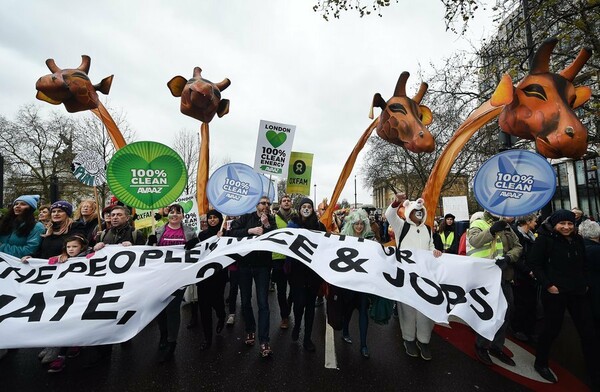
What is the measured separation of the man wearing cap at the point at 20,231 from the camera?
4004 mm

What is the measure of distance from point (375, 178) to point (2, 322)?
36.1 meters

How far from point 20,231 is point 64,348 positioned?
5.42ft

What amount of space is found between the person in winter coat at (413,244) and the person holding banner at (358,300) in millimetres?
467

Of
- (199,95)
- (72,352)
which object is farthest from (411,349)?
(199,95)

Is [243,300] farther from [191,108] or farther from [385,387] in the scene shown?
[191,108]

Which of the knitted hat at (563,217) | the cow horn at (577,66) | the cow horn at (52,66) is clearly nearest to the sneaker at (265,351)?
the knitted hat at (563,217)

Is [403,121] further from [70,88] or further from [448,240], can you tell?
[70,88]

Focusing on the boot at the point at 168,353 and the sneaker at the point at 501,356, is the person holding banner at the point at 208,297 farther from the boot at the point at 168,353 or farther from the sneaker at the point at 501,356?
the sneaker at the point at 501,356

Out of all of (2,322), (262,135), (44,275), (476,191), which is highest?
(262,135)

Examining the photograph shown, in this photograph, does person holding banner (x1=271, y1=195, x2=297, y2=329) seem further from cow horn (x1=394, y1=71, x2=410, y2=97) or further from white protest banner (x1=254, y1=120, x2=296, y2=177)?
cow horn (x1=394, y1=71, x2=410, y2=97)

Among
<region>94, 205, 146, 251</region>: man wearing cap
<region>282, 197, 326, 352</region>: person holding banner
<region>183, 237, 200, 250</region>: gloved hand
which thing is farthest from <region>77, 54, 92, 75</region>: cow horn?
<region>282, 197, 326, 352</region>: person holding banner

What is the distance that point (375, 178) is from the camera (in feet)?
121

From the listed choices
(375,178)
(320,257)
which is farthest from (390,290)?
(375,178)

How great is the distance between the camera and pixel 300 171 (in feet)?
24.0
